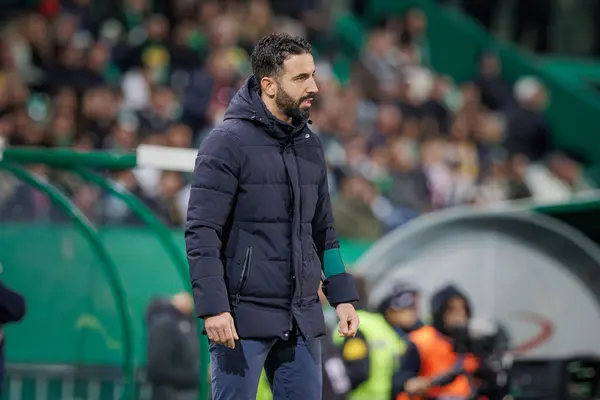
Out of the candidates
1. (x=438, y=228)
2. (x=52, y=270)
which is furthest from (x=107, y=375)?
(x=438, y=228)

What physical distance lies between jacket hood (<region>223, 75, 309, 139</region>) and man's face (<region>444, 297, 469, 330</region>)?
3230mm

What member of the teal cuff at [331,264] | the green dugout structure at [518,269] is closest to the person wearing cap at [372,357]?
the green dugout structure at [518,269]

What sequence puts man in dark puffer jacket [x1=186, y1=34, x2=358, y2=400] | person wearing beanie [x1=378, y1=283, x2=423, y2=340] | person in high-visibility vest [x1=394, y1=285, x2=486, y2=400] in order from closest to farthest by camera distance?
man in dark puffer jacket [x1=186, y1=34, x2=358, y2=400] < person in high-visibility vest [x1=394, y1=285, x2=486, y2=400] < person wearing beanie [x1=378, y1=283, x2=423, y2=340]

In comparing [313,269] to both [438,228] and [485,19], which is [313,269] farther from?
[485,19]

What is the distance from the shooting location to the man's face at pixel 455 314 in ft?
26.1

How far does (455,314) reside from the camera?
7973 mm

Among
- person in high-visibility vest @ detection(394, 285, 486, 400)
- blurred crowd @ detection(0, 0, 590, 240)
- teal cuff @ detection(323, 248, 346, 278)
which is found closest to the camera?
teal cuff @ detection(323, 248, 346, 278)

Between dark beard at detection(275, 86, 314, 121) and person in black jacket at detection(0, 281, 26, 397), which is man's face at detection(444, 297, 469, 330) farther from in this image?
dark beard at detection(275, 86, 314, 121)

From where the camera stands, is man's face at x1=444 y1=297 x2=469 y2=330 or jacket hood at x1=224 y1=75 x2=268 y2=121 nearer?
jacket hood at x1=224 y1=75 x2=268 y2=121

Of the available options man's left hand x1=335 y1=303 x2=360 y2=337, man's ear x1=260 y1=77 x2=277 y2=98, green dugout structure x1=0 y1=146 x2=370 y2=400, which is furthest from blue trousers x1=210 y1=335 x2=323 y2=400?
green dugout structure x1=0 y1=146 x2=370 y2=400

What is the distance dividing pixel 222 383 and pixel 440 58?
46.8 ft

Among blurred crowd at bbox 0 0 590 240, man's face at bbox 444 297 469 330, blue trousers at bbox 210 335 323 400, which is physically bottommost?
blue trousers at bbox 210 335 323 400

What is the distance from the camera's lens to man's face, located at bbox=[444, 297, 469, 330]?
26.1ft

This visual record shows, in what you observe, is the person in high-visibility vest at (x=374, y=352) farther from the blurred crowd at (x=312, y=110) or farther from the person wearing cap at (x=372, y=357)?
the blurred crowd at (x=312, y=110)
